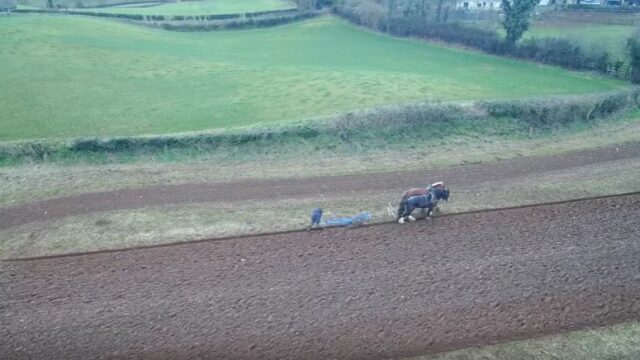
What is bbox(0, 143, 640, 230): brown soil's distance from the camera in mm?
19750

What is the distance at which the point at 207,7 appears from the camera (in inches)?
3346

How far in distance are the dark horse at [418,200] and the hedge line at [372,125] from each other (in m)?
8.76

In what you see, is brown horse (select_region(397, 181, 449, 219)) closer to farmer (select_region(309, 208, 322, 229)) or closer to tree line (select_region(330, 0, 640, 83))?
farmer (select_region(309, 208, 322, 229))

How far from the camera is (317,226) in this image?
17.9 meters

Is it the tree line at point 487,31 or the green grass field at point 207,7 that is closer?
the tree line at point 487,31

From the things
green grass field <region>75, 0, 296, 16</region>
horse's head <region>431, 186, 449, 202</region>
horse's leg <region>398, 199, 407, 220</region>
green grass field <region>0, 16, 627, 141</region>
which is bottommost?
horse's leg <region>398, 199, 407, 220</region>

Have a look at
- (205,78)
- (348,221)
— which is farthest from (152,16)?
(348,221)

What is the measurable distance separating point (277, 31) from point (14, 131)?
149 ft

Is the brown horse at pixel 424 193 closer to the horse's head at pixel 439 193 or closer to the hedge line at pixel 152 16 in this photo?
the horse's head at pixel 439 193

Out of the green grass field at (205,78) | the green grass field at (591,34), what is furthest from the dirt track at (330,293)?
the green grass field at (591,34)

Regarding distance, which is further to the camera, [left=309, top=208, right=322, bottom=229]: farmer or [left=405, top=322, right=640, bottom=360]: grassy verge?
[left=309, top=208, right=322, bottom=229]: farmer

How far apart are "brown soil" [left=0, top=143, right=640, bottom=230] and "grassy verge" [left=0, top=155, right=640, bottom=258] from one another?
583 mm

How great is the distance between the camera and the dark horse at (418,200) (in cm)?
1794

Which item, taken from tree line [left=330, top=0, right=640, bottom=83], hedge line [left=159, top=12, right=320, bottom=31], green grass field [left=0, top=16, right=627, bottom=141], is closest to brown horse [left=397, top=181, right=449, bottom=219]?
green grass field [left=0, top=16, right=627, bottom=141]
